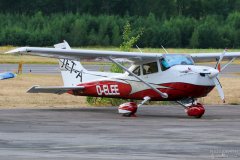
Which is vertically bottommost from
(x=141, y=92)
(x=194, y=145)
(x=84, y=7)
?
(x=84, y=7)

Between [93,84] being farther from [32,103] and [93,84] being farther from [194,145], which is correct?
[194,145]

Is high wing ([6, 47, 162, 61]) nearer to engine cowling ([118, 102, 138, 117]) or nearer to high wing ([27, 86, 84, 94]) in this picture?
high wing ([27, 86, 84, 94])

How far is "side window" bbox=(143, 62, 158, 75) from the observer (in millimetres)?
23288

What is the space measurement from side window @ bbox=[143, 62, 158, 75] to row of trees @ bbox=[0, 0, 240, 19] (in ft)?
173

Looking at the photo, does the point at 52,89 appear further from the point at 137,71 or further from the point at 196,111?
the point at 196,111

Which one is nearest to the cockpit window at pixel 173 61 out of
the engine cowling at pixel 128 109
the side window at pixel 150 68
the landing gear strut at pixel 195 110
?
the side window at pixel 150 68

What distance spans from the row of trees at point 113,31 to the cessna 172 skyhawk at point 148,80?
128 ft

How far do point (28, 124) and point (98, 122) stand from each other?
187 centimetres

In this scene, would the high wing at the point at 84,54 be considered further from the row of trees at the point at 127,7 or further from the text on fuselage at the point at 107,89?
the row of trees at the point at 127,7

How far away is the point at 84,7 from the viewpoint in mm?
77125

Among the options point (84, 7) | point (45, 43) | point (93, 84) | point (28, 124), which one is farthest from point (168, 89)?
point (84, 7)

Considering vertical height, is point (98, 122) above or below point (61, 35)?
above

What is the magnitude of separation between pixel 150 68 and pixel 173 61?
30.0 inches

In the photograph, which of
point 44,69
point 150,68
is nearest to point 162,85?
point 150,68
